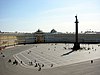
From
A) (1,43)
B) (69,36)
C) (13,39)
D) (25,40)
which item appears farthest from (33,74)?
(69,36)

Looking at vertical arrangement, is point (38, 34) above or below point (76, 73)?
above

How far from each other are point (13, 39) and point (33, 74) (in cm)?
6765

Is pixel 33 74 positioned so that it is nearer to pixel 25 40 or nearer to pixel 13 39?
pixel 13 39

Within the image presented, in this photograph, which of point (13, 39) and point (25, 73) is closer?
point (25, 73)

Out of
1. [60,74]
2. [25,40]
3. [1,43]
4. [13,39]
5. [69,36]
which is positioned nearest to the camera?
[60,74]

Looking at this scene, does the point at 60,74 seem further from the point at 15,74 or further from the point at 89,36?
the point at 89,36

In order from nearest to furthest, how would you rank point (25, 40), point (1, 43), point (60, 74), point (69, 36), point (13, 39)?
point (60, 74) → point (1, 43) → point (13, 39) → point (25, 40) → point (69, 36)

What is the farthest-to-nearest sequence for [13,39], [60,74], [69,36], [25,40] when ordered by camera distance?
[69,36] → [25,40] → [13,39] → [60,74]

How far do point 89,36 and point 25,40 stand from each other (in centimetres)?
3927

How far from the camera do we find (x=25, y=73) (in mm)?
32469

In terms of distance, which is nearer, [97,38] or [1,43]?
[1,43]

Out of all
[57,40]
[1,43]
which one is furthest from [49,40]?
[1,43]

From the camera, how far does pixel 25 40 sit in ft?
367

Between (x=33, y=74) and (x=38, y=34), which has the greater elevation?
(x=38, y=34)
